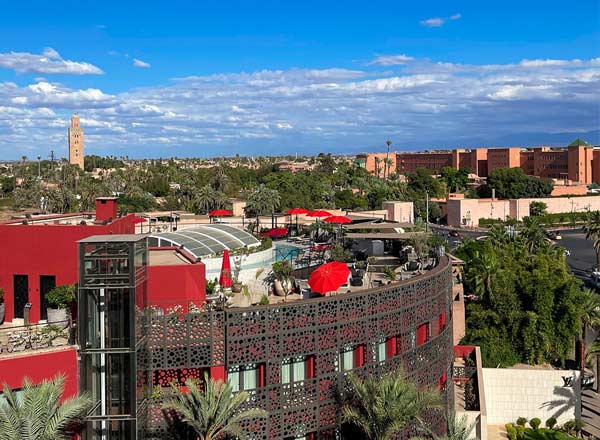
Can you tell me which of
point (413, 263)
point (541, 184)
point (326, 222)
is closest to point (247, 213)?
point (326, 222)

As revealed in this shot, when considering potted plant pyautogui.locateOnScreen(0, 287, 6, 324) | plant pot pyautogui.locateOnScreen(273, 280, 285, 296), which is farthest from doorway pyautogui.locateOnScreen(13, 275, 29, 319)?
plant pot pyautogui.locateOnScreen(273, 280, 285, 296)

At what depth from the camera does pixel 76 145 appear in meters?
184

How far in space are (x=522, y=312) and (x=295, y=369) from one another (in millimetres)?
18972

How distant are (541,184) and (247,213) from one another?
59.1 metres

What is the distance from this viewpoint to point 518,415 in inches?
1081

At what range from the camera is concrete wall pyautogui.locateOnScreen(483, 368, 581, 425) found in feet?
88.6

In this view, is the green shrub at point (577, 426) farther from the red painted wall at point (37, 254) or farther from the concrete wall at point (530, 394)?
the red painted wall at point (37, 254)

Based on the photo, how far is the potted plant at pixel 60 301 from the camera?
699 inches

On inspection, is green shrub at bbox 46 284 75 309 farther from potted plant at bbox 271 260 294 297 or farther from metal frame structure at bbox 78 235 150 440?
potted plant at bbox 271 260 294 297

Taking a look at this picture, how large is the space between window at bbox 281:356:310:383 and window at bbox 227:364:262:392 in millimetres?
637

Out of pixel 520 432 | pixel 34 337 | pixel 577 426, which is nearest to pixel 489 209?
pixel 577 426

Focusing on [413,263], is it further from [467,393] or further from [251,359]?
[251,359]

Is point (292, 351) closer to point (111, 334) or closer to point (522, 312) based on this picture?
point (111, 334)

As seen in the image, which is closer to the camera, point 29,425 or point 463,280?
point 29,425
